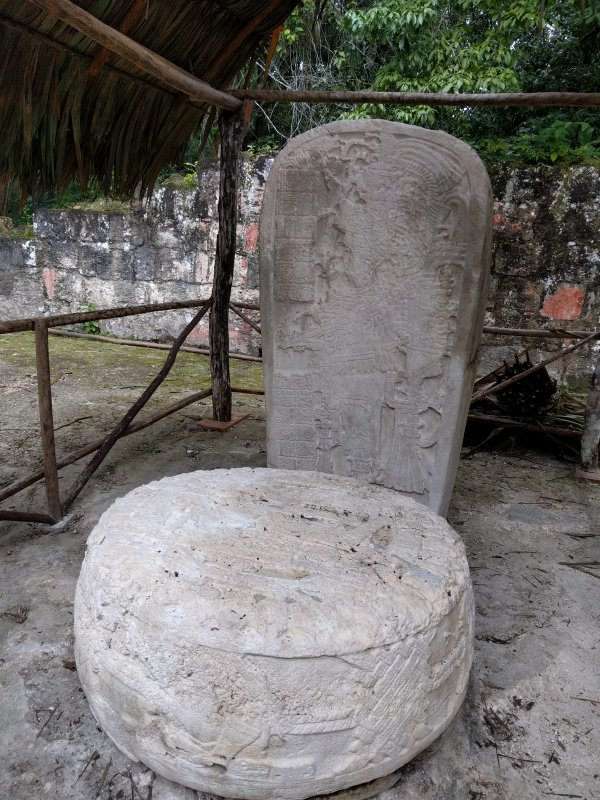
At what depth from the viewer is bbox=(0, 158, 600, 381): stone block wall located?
489cm

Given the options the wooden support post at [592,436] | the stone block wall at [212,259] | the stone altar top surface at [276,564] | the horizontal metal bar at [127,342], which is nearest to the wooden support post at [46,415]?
the stone altar top surface at [276,564]

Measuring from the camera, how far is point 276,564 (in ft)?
5.28

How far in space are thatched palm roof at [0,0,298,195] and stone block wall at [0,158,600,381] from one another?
8.61ft

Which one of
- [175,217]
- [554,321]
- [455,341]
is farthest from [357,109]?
[455,341]

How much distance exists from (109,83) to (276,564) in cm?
239

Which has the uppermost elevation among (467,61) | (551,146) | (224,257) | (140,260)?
(467,61)

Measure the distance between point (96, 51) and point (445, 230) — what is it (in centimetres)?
166

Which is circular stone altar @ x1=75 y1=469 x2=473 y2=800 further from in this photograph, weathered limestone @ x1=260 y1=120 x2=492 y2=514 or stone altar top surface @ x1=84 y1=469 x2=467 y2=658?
weathered limestone @ x1=260 y1=120 x2=492 y2=514

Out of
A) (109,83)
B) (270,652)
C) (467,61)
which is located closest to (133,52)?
(109,83)

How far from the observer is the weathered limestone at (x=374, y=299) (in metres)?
2.46

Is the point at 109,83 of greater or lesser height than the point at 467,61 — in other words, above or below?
below

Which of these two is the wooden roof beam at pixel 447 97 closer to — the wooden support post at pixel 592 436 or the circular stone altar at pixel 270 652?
the wooden support post at pixel 592 436

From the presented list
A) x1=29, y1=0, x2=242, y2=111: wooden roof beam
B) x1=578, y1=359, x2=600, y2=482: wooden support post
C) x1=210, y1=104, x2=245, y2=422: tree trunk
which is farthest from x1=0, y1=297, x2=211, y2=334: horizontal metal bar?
x1=578, y1=359, x2=600, y2=482: wooden support post

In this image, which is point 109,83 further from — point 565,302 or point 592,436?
point 565,302
